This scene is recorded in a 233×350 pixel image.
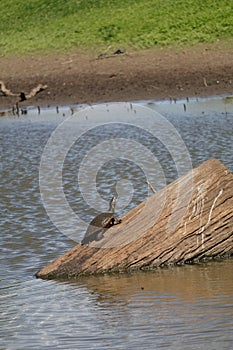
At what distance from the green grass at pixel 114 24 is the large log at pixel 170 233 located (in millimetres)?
15342

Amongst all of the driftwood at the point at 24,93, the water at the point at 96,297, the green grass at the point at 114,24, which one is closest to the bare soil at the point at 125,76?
the driftwood at the point at 24,93

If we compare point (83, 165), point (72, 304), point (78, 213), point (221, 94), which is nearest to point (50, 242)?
point (78, 213)

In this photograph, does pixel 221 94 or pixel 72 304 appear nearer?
pixel 72 304

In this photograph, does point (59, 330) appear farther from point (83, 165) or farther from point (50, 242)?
point (83, 165)

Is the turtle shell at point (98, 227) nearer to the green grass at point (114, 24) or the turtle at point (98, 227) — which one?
the turtle at point (98, 227)

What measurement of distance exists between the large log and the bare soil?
12.1m

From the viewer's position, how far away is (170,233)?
8305mm

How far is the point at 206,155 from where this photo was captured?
13883 millimetres

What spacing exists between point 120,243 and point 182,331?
1.78 m

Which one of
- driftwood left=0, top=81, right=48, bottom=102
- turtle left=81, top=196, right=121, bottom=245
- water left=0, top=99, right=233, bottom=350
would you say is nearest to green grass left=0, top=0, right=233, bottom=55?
driftwood left=0, top=81, right=48, bottom=102

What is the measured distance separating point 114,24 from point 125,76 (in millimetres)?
4333

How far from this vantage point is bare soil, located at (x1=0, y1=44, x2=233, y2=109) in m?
20.9

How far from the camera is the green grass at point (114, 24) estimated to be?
24.2m

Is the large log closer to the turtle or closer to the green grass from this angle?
the turtle
